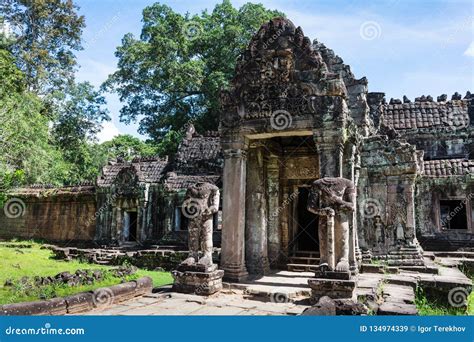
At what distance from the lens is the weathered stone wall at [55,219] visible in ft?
76.9

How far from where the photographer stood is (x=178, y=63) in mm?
30328

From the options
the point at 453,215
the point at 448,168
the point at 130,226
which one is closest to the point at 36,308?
the point at 453,215

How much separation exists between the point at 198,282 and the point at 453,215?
12.9 m

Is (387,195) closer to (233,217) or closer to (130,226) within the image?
(233,217)

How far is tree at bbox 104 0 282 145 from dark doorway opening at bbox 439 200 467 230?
59.6 ft

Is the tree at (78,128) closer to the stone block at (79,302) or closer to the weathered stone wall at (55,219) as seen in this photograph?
the weathered stone wall at (55,219)

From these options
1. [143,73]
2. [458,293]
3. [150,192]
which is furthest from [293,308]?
[143,73]

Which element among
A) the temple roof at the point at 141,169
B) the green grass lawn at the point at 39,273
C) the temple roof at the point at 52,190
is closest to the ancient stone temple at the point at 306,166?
the green grass lawn at the point at 39,273

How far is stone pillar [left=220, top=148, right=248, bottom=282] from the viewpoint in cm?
872

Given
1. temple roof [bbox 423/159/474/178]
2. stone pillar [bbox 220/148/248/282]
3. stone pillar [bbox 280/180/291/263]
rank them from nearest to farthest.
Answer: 1. stone pillar [bbox 220/148/248/282]
2. stone pillar [bbox 280/180/291/263]
3. temple roof [bbox 423/159/474/178]

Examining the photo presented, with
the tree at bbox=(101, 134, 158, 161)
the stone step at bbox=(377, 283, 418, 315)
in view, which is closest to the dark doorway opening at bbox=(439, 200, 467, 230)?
the stone step at bbox=(377, 283, 418, 315)

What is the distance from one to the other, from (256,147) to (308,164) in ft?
5.77

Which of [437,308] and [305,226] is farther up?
[305,226]

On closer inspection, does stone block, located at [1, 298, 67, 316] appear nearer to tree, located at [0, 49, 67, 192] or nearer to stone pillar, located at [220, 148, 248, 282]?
stone pillar, located at [220, 148, 248, 282]
